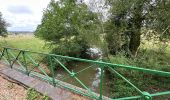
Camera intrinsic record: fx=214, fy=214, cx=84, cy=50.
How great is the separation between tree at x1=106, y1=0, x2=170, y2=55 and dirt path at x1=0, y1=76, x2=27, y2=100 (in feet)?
27.1

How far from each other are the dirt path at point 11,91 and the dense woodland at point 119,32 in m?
5.06

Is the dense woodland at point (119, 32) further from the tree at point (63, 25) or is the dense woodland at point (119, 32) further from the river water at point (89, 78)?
the river water at point (89, 78)

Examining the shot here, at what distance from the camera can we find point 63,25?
16969 mm

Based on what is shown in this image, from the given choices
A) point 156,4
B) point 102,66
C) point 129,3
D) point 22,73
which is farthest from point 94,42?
point 102,66

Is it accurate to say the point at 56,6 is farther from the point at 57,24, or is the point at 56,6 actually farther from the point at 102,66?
the point at 102,66

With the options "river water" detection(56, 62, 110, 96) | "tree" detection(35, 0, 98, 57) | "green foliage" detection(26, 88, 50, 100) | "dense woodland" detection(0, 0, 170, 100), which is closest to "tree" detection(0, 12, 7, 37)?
"dense woodland" detection(0, 0, 170, 100)

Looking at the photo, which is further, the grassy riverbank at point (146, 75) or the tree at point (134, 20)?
the tree at point (134, 20)

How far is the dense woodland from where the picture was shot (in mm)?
11242

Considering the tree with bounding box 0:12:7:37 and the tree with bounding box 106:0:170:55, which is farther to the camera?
the tree with bounding box 0:12:7:37

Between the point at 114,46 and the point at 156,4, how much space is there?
359cm

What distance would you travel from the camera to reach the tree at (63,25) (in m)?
16.5

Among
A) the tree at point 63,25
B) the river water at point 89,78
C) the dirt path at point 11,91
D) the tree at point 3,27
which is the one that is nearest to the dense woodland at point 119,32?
the tree at point 63,25

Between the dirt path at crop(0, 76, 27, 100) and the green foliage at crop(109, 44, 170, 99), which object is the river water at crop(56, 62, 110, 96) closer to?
the green foliage at crop(109, 44, 170, 99)

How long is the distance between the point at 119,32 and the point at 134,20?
120 cm
